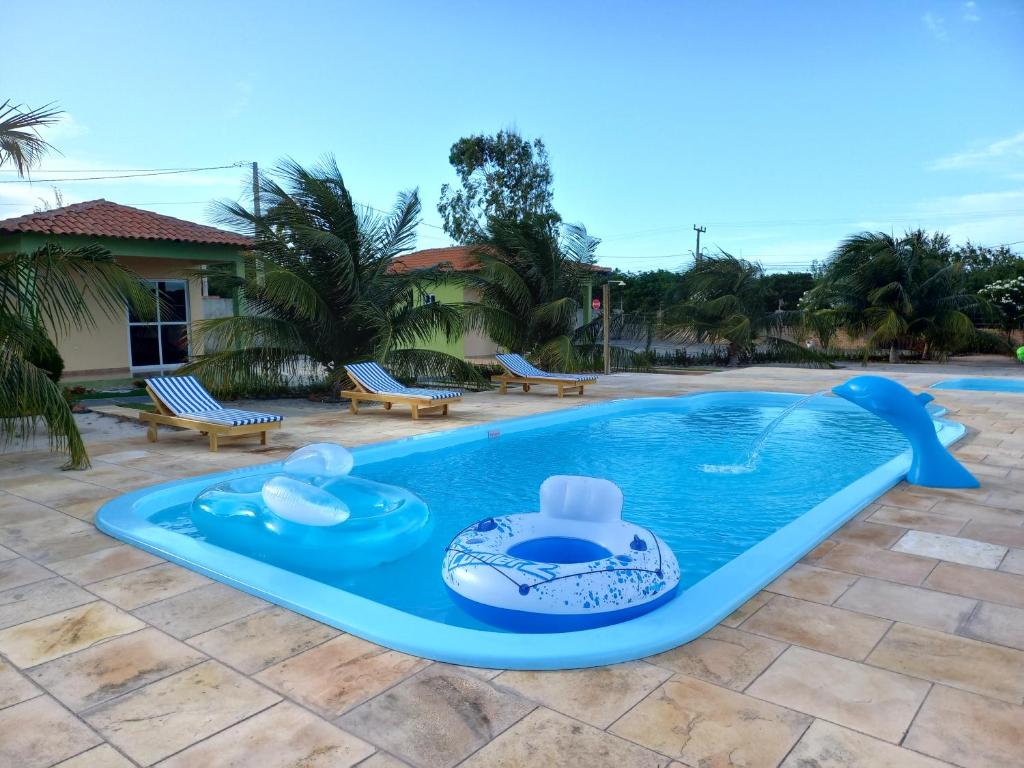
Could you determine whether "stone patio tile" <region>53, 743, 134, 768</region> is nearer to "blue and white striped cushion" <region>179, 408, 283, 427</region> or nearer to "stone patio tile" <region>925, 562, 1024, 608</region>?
"stone patio tile" <region>925, 562, 1024, 608</region>

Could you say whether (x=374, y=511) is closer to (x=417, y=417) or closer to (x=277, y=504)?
(x=277, y=504)

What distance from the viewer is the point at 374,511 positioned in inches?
206

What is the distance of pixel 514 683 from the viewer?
9.75 feet

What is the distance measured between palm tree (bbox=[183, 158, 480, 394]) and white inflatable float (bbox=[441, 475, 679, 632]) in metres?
7.91

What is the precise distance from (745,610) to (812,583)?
0.61 metres

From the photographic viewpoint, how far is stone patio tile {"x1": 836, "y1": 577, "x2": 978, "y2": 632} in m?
3.60

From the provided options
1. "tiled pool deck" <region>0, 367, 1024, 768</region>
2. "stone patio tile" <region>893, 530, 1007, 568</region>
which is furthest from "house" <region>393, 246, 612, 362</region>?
"tiled pool deck" <region>0, 367, 1024, 768</region>

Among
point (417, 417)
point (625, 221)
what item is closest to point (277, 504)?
point (417, 417)

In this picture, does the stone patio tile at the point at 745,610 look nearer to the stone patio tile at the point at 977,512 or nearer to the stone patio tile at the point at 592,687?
the stone patio tile at the point at 592,687

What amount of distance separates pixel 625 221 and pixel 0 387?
48.8 meters

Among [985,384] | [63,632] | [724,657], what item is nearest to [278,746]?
[63,632]

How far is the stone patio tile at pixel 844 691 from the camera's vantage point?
2.68m

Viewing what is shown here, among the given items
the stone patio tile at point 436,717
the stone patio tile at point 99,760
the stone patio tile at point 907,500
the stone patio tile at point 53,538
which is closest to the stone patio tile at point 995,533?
the stone patio tile at point 907,500

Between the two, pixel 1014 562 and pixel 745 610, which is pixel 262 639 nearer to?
pixel 745 610
